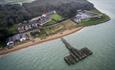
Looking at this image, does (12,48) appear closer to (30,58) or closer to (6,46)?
(6,46)

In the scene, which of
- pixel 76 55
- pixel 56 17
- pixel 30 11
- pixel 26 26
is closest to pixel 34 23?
pixel 26 26

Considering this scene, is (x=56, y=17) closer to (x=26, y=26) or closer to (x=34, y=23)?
(x=34, y=23)

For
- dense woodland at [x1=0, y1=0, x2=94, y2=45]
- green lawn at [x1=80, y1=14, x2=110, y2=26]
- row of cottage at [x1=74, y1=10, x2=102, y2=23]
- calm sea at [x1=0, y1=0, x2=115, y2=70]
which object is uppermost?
dense woodland at [x1=0, y1=0, x2=94, y2=45]

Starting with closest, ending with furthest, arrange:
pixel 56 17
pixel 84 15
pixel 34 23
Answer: pixel 34 23 → pixel 84 15 → pixel 56 17

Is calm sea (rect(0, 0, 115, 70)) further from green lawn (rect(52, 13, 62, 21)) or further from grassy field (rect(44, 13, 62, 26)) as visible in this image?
green lawn (rect(52, 13, 62, 21))

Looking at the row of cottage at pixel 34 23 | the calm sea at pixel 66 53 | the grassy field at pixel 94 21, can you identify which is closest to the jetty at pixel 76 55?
the calm sea at pixel 66 53

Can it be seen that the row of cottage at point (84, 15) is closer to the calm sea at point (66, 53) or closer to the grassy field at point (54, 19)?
the calm sea at point (66, 53)

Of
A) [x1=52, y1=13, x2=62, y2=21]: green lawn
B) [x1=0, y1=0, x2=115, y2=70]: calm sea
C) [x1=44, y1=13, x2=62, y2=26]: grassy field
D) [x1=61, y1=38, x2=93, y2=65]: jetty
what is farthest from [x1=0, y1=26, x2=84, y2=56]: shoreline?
[x1=52, y1=13, x2=62, y2=21]: green lawn

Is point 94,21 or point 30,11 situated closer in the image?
point 94,21
